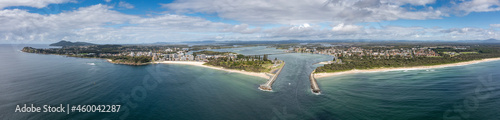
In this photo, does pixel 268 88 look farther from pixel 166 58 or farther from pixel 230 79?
pixel 166 58

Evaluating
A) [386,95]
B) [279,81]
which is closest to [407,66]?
[386,95]

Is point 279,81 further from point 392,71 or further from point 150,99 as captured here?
point 392,71

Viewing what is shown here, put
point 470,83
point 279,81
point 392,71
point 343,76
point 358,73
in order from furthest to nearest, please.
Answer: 1. point 392,71
2. point 358,73
3. point 343,76
4. point 279,81
5. point 470,83

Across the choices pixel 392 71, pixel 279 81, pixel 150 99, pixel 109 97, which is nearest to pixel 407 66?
pixel 392 71

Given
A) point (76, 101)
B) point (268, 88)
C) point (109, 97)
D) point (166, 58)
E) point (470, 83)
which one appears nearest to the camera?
point (76, 101)

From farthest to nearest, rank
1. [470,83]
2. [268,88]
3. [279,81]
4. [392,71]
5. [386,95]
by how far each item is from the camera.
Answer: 1. [392,71]
2. [279,81]
3. [470,83]
4. [268,88]
5. [386,95]

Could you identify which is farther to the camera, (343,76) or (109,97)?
(343,76)

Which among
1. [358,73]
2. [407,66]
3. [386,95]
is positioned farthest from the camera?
[407,66]

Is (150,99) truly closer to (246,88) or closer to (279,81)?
(246,88)

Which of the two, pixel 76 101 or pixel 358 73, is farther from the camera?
pixel 358 73
